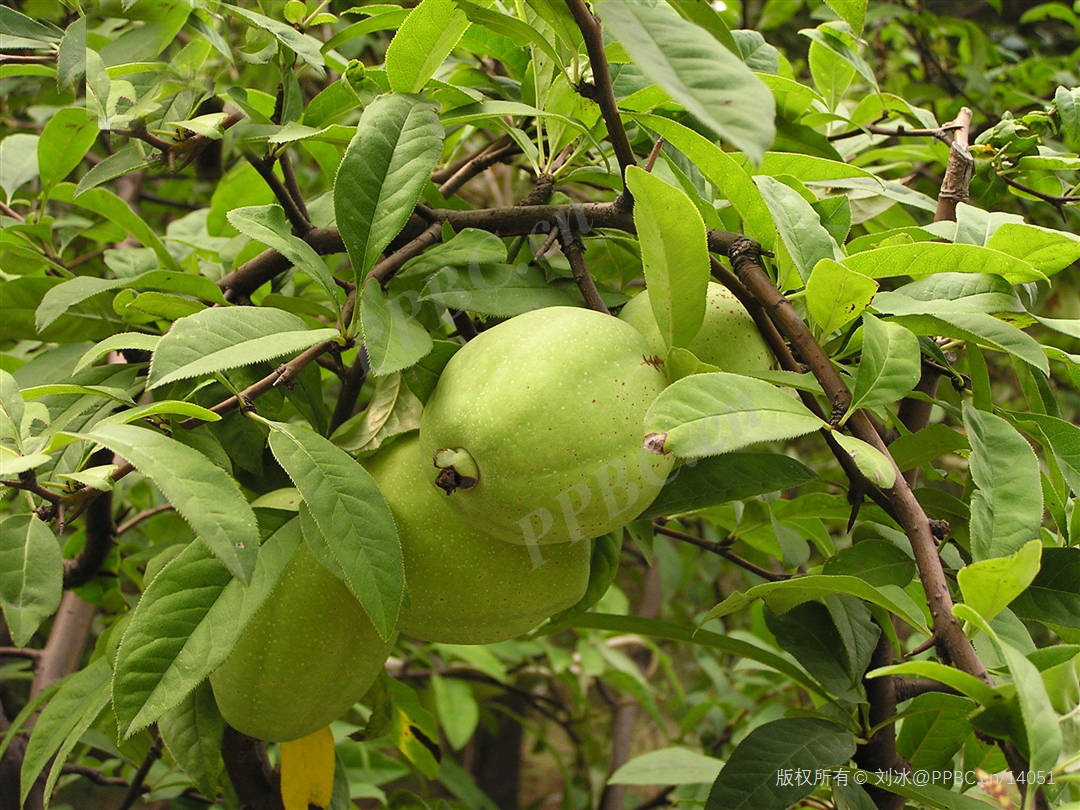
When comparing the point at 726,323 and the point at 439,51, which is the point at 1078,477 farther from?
the point at 439,51

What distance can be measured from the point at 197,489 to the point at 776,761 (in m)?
0.41

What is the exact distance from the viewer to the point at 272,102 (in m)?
0.76

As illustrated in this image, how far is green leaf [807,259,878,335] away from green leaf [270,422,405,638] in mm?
262

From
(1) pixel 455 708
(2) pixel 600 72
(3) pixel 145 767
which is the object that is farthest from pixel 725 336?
(1) pixel 455 708

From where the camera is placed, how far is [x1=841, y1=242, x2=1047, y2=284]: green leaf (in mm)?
537

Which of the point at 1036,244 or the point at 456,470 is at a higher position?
the point at 1036,244

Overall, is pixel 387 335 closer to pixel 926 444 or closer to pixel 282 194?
pixel 282 194

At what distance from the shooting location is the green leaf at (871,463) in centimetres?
44

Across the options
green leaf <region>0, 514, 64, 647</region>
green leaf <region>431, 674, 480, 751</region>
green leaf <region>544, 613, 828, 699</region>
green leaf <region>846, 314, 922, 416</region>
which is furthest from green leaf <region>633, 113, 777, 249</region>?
green leaf <region>431, 674, 480, 751</region>

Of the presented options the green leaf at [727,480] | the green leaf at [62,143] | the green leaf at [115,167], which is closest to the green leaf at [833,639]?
the green leaf at [727,480]

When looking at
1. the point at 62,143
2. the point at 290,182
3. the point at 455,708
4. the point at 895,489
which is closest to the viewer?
the point at 895,489

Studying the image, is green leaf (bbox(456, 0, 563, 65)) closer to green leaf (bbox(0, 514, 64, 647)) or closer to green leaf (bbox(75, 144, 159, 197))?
green leaf (bbox(75, 144, 159, 197))

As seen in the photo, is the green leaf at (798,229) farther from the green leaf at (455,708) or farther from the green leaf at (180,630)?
the green leaf at (455,708)

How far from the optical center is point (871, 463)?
0.45 m
